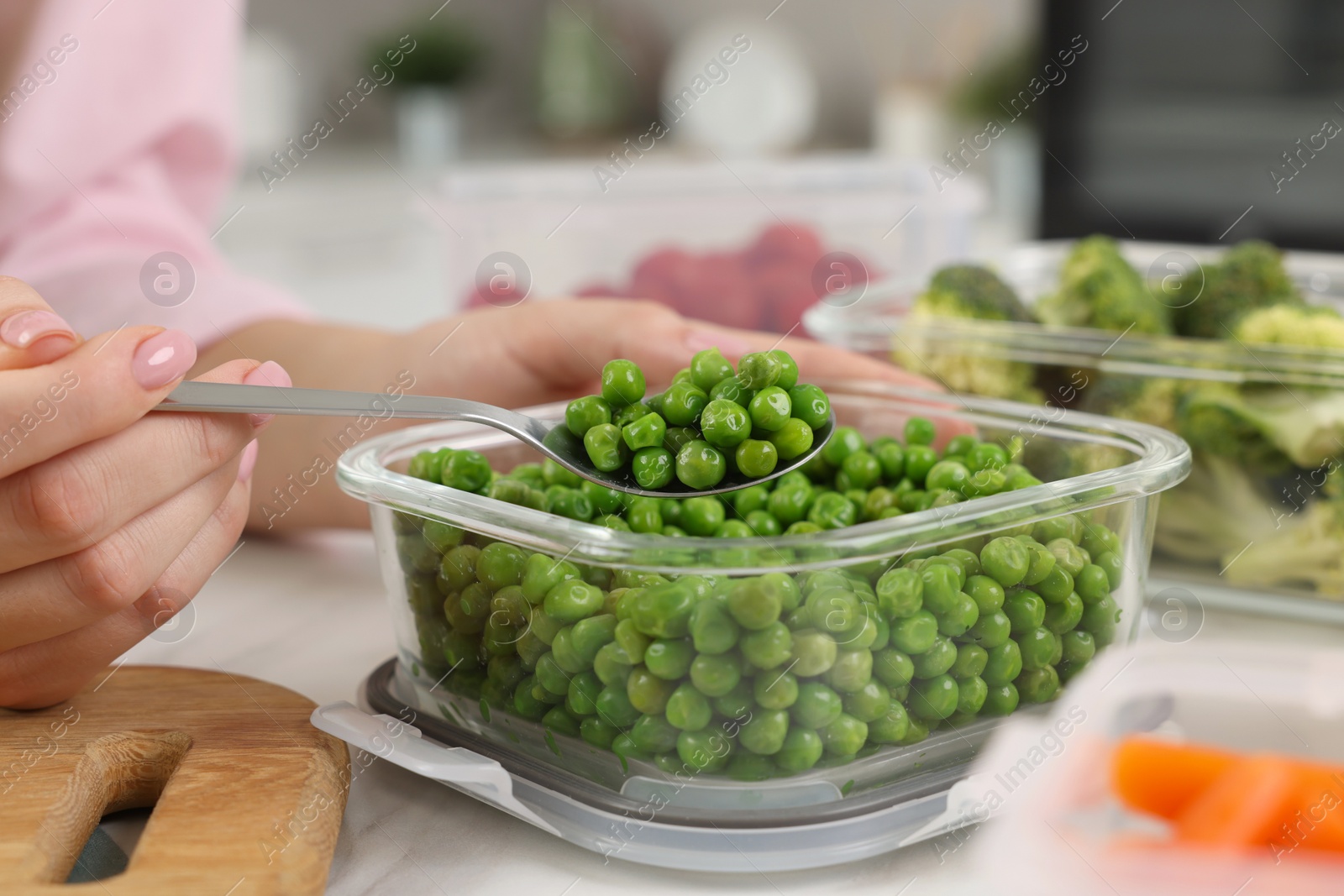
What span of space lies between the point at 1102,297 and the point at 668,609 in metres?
0.61

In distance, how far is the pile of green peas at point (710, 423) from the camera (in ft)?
1.97

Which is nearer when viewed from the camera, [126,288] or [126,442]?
[126,442]

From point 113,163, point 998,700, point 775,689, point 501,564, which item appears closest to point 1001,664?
point 998,700

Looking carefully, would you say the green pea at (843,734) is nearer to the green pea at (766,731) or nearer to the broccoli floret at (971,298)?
the green pea at (766,731)

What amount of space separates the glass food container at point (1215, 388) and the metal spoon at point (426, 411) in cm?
28

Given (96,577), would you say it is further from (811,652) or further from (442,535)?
(811,652)

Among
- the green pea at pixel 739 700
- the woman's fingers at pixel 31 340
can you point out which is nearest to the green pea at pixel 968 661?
the green pea at pixel 739 700

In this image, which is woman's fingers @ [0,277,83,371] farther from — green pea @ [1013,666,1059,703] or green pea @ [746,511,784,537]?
green pea @ [1013,666,1059,703]

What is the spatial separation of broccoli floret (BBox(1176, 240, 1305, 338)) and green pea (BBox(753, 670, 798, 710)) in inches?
24.0

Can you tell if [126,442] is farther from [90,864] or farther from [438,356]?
[438,356]

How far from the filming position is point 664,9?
12.5ft

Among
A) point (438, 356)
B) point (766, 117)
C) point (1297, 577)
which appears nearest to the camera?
point (1297, 577)

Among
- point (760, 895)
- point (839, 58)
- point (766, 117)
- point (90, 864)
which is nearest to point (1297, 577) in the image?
point (760, 895)

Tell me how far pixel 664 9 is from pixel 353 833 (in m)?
3.61
